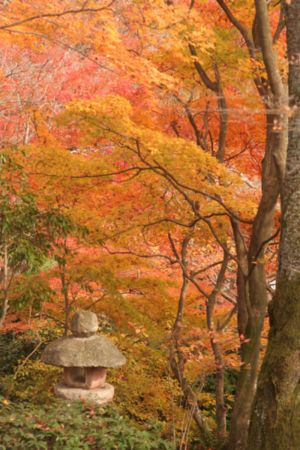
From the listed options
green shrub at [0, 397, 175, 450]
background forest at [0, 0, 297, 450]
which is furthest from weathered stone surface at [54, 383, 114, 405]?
green shrub at [0, 397, 175, 450]

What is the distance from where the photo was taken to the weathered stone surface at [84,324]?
22.4 ft

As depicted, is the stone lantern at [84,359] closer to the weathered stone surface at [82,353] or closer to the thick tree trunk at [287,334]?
the weathered stone surface at [82,353]

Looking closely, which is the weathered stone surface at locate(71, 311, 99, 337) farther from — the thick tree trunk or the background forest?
the thick tree trunk

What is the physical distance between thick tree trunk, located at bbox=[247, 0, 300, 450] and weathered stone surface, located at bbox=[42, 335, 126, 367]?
7.59ft

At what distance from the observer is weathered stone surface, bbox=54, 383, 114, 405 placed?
265 inches

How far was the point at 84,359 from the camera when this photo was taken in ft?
22.0

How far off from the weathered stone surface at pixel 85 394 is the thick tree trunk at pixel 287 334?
2.42m

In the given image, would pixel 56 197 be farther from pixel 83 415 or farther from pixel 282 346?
pixel 282 346

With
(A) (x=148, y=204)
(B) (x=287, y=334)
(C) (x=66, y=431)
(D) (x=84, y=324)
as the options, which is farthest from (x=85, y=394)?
(B) (x=287, y=334)

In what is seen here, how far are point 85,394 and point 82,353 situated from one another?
50 centimetres

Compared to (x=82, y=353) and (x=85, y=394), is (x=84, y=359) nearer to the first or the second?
(x=82, y=353)

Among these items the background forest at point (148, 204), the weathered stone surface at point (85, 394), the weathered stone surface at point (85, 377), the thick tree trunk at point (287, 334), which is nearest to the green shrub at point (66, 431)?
the background forest at point (148, 204)

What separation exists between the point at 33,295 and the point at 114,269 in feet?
3.84

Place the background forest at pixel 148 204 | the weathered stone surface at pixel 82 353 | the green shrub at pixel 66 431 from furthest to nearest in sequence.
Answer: the weathered stone surface at pixel 82 353 → the background forest at pixel 148 204 → the green shrub at pixel 66 431
